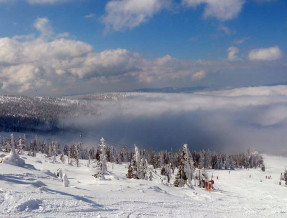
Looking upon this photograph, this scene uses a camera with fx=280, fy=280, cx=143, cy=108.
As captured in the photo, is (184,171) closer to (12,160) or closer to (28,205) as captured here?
(12,160)

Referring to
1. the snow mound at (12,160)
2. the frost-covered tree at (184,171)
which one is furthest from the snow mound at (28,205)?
the frost-covered tree at (184,171)

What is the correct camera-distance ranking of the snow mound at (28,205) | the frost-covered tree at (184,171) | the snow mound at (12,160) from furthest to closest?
1. the frost-covered tree at (184,171)
2. the snow mound at (12,160)
3. the snow mound at (28,205)

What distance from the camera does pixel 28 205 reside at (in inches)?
612

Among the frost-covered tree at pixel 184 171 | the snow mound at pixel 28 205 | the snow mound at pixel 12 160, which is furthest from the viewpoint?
the frost-covered tree at pixel 184 171

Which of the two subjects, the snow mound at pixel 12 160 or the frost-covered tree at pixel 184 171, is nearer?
the snow mound at pixel 12 160

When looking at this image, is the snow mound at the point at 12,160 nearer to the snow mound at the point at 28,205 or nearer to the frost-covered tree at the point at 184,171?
the snow mound at the point at 28,205

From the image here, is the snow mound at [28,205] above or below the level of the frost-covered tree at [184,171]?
above

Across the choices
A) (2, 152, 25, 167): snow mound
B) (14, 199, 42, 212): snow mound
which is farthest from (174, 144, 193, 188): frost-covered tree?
(14, 199, 42, 212): snow mound

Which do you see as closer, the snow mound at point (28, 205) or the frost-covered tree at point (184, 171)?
the snow mound at point (28, 205)

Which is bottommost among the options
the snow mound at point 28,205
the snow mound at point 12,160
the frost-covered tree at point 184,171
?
the frost-covered tree at point 184,171

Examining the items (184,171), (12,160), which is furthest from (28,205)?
(184,171)

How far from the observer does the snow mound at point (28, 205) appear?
49.3ft

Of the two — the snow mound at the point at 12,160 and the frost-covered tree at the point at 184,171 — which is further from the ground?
the snow mound at the point at 12,160

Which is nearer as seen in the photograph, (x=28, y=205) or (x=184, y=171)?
(x=28, y=205)
